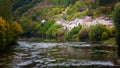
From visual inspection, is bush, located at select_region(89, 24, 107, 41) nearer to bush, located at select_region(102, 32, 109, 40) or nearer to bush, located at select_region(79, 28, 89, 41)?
bush, located at select_region(102, 32, 109, 40)

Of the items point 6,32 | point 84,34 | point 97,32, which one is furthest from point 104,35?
point 6,32

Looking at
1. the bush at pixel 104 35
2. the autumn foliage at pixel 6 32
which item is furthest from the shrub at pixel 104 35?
the autumn foliage at pixel 6 32

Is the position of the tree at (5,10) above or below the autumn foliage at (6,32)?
above

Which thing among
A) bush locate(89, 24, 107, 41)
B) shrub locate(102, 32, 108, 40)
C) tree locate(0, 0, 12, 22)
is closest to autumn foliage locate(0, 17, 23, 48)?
tree locate(0, 0, 12, 22)

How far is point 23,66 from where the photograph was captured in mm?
69750

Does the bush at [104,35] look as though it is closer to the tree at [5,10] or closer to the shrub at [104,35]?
the shrub at [104,35]

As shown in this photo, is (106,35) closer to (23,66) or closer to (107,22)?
(107,22)

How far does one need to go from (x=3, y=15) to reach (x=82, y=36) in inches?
2679

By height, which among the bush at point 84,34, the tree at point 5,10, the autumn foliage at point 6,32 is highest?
the tree at point 5,10

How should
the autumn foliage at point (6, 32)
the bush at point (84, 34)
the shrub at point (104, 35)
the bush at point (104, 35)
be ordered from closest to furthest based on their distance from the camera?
the autumn foliage at point (6, 32)
the bush at point (104, 35)
the shrub at point (104, 35)
the bush at point (84, 34)

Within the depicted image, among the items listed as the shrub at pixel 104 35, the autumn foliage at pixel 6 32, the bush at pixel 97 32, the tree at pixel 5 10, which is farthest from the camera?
the bush at pixel 97 32

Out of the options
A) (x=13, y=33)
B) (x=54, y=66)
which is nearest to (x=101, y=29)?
(x=13, y=33)

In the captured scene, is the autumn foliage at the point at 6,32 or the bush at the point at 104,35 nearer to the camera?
the autumn foliage at the point at 6,32

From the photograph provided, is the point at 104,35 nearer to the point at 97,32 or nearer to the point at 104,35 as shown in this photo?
the point at 104,35
